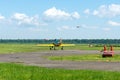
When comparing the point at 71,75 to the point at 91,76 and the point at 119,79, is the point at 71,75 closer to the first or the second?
the point at 91,76

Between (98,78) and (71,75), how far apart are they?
6.41 feet

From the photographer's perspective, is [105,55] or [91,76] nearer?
[91,76]

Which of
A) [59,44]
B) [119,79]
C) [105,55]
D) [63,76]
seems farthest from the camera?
[59,44]

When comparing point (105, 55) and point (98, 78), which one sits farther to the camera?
point (105, 55)

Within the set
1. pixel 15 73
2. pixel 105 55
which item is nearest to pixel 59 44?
pixel 105 55

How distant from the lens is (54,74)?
22422mm

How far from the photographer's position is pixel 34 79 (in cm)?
2055

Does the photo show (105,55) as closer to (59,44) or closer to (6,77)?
(6,77)

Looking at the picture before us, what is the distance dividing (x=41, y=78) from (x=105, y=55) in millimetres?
28225

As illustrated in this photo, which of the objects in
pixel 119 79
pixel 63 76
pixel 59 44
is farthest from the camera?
pixel 59 44

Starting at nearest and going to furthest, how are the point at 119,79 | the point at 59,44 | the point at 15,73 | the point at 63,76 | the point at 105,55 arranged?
the point at 119,79, the point at 63,76, the point at 15,73, the point at 105,55, the point at 59,44

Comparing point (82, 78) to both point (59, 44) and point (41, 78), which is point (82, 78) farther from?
point (59, 44)

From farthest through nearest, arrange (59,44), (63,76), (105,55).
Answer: (59,44), (105,55), (63,76)

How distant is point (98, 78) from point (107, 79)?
65cm
